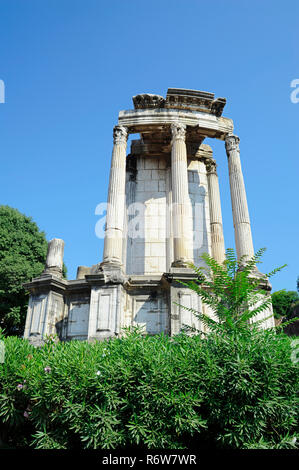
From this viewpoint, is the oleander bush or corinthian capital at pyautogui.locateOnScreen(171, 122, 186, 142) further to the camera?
corinthian capital at pyautogui.locateOnScreen(171, 122, 186, 142)

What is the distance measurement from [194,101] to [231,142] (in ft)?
8.34

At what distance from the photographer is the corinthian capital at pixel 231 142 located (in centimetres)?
1534

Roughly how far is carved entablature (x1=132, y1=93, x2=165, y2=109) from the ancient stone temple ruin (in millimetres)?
43

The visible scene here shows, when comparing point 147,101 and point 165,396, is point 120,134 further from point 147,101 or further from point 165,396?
point 165,396

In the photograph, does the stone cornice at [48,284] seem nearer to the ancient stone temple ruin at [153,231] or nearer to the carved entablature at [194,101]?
the ancient stone temple ruin at [153,231]

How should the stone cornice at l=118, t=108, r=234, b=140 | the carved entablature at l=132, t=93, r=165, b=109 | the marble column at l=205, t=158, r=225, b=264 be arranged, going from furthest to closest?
the marble column at l=205, t=158, r=225, b=264 < the carved entablature at l=132, t=93, r=165, b=109 < the stone cornice at l=118, t=108, r=234, b=140

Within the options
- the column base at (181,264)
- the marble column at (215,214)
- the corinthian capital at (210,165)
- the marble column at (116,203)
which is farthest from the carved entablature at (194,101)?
the column base at (181,264)

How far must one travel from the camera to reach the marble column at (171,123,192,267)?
12.5 metres

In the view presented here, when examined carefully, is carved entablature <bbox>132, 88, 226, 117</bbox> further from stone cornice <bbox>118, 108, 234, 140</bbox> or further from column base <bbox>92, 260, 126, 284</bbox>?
column base <bbox>92, 260, 126, 284</bbox>

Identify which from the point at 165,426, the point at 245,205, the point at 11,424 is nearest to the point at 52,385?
the point at 11,424

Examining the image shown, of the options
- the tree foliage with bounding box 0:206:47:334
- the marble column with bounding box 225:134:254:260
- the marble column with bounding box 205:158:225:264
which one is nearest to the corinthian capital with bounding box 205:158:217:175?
the marble column with bounding box 205:158:225:264

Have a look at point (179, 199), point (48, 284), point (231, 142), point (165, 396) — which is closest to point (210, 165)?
point (231, 142)
